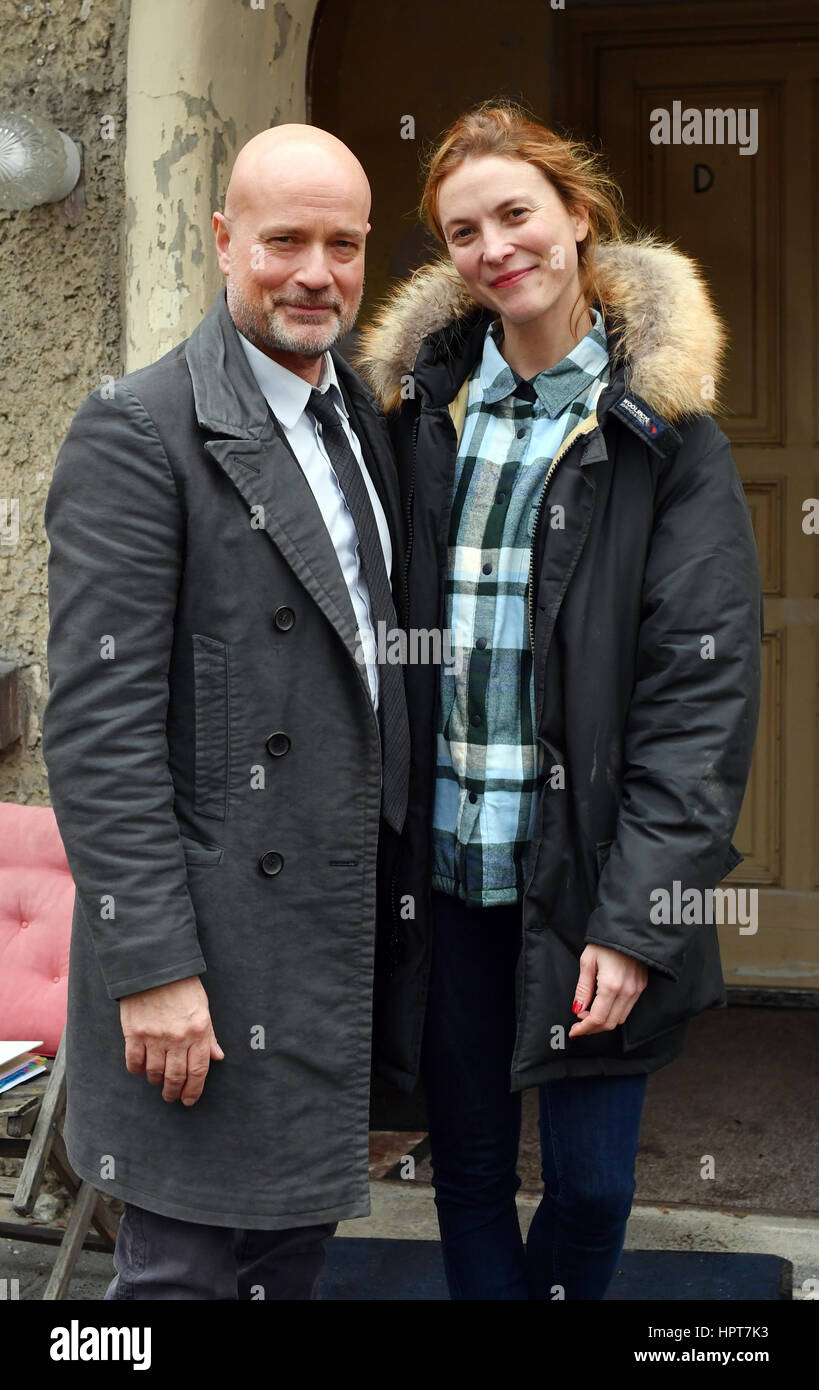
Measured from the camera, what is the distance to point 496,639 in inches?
89.4

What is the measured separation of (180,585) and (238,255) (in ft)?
1.61

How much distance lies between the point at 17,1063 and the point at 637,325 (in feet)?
6.42

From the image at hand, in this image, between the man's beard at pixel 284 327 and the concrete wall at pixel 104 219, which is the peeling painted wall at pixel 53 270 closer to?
the concrete wall at pixel 104 219

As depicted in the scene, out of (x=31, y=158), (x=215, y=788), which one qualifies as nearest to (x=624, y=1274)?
(x=215, y=788)

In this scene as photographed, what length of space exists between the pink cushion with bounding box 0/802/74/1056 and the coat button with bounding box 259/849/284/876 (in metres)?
1.35

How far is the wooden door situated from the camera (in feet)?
15.6

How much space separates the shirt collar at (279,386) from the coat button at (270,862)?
618mm

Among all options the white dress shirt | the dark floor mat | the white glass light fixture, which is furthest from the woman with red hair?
the white glass light fixture

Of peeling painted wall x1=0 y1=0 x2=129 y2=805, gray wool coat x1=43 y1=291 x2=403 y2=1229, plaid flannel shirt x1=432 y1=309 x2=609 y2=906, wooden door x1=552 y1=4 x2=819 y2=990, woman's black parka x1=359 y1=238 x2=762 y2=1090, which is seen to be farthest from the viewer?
wooden door x1=552 y1=4 x2=819 y2=990

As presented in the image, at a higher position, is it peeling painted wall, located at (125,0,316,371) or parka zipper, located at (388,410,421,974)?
peeling painted wall, located at (125,0,316,371)

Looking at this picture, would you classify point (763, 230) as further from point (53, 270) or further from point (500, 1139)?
point (500, 1139)

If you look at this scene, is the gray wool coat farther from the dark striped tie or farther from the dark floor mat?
the dark floor mat

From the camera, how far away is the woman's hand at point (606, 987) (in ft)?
7.11

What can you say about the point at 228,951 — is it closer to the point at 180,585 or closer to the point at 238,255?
the point at 180,585
